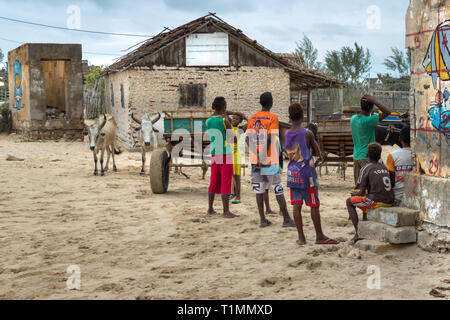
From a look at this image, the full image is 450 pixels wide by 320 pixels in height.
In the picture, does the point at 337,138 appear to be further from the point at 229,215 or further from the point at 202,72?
the point at 202,72

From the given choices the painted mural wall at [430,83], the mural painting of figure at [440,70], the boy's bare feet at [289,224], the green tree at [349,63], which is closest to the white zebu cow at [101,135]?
the boy's bare feet at [289,224]

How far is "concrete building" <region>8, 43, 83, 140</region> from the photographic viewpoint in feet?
71.2

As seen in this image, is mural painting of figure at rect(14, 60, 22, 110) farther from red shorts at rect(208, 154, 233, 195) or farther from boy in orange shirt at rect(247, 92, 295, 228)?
boy in orange shirt at rect(247, 92, 295, 228)

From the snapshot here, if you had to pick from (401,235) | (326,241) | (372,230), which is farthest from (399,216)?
(326,241)

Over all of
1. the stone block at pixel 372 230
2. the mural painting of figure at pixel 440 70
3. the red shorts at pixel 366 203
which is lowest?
the stone block at pixel 372 230

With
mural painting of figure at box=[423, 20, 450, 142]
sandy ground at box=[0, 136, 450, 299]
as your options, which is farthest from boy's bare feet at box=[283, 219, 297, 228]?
mural painting of figure at box=[423, 20, 450, 142]

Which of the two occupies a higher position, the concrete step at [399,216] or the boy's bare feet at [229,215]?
the concrete step at [399,216]

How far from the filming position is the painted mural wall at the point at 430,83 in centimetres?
496

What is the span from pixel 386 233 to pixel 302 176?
106 cm

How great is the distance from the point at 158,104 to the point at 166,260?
15.3 meters

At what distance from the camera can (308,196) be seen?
5.66 meters

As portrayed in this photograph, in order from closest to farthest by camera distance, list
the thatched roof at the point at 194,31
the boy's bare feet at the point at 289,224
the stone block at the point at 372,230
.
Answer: the stone block at the point at 372,230
the boy's bare feet at the point at 289,224
the thatched roof at the point at 194,31

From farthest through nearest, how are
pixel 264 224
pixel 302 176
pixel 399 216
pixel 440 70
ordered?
pixel 264 224, pixel 302 176, pixel 399 216, pixel 440 70

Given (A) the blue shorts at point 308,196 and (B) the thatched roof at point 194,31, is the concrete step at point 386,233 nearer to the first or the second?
(A) the blue shorts at point 308,196
